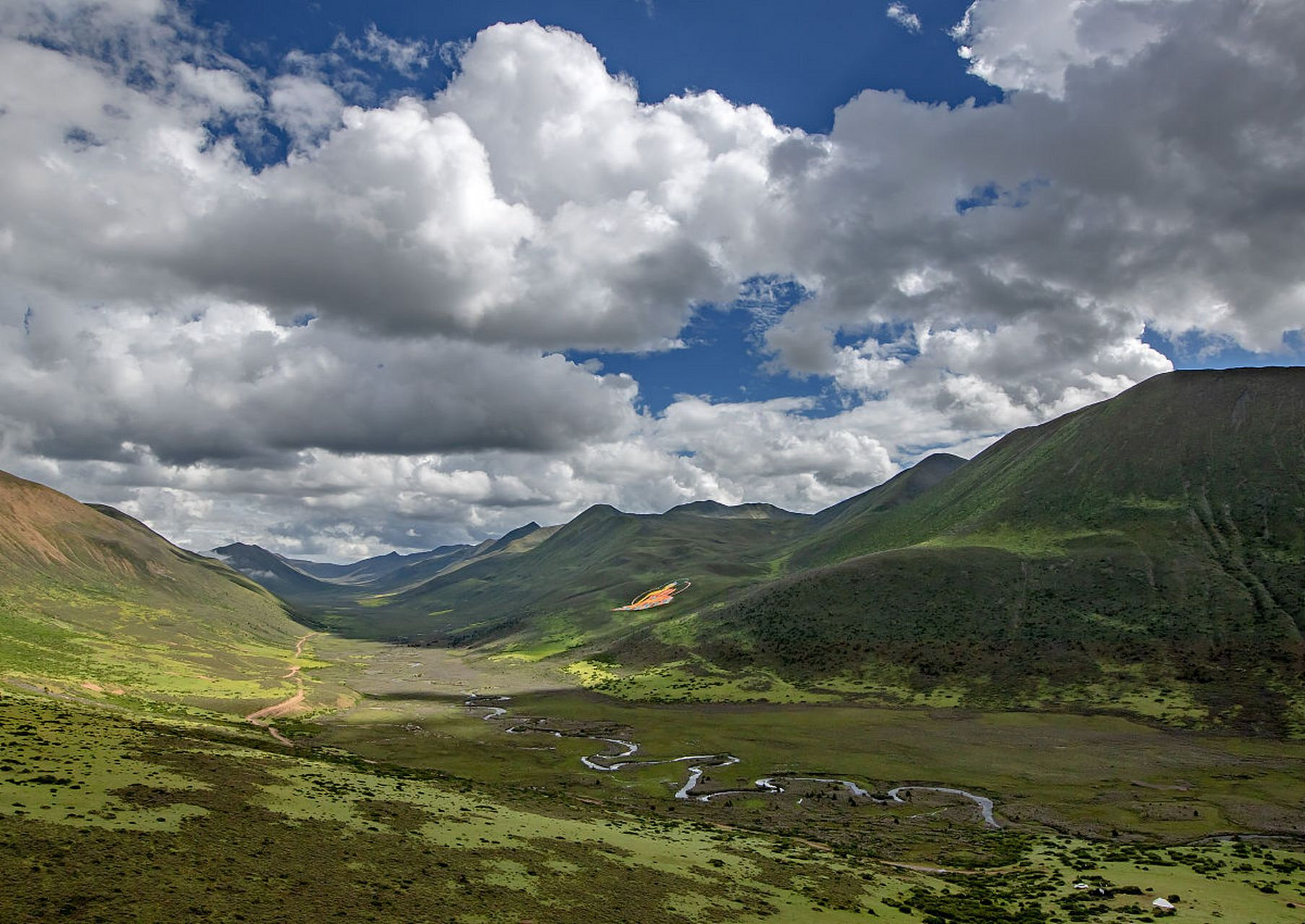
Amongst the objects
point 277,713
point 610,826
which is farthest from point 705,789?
point 277,713

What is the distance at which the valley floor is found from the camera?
35.3 meters

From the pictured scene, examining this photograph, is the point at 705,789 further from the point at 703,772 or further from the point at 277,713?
the point at 277,713

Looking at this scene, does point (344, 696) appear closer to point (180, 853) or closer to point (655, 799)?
point (655, 799)

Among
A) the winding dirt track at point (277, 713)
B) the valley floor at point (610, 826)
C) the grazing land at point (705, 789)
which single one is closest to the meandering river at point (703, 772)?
the grazing land at point (705, 789)

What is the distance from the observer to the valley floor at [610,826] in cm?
3528

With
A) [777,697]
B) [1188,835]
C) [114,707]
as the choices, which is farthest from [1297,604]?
[114,707]

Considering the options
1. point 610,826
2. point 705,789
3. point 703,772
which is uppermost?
point 610,826

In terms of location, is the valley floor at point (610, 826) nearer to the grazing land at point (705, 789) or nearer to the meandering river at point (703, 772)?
the grazing land at point (705, 789)

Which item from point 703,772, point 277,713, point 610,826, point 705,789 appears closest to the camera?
point 610,826

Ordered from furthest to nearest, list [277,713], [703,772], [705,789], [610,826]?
1. [277,713]
2. [703,772]
3. [705,789]
4. [610,826]

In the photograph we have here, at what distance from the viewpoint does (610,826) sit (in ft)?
197

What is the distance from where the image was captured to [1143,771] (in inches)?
3868

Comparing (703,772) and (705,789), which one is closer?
(705,789)

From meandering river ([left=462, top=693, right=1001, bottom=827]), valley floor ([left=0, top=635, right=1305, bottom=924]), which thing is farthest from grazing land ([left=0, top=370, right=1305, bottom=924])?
meandering river ([left=462, top=693, right=1001, bottom=827])
